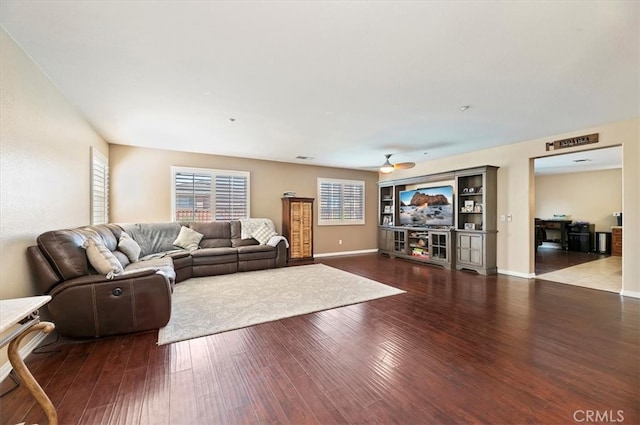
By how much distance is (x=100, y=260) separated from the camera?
2.78 m

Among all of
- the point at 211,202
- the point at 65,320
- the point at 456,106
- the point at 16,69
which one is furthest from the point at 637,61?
the point at 211,202

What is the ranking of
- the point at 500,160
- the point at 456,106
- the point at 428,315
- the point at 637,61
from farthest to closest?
the point at 500,160, the point at 456,106, the point at 428,315, the point at 637,61

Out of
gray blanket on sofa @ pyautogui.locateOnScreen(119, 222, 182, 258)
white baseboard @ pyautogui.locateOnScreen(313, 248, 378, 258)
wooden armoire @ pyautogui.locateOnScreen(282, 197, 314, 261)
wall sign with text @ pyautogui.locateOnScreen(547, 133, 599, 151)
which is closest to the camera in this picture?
wall sign with text @ pyautogui.locateOnScreen(547, 133, 599, 151)

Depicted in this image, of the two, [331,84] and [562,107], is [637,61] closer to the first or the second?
[562,107]

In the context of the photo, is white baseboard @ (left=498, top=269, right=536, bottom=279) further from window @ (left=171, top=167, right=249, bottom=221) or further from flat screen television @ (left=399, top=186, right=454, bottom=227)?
window @ (left=171, top=167, right=249, bottom=221)

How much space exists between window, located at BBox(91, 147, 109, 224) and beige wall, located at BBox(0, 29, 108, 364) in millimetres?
908

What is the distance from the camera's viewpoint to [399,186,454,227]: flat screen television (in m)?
6.27

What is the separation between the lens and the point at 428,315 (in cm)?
320

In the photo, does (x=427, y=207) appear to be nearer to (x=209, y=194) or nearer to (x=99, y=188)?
(x=209, y=194)

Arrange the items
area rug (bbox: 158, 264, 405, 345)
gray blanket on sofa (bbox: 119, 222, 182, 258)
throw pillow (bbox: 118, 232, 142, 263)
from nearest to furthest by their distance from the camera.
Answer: area rug (bbox: 158, 264, 405, 345), throw pillow (bbox: 118, 232, 142, 263), gray blanket on sofa (bbox: 119, 222, 182, 258)

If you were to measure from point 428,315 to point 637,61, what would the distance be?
10.6 feet

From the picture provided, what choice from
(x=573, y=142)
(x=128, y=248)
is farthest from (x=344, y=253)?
(x=573, y=142)

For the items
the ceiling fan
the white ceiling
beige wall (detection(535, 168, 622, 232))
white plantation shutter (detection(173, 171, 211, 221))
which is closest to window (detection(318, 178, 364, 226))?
the ceiling fan

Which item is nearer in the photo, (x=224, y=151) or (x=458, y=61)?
(x=458, y=61)
